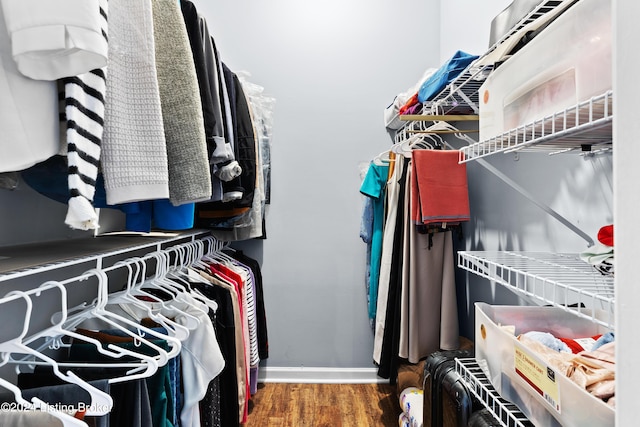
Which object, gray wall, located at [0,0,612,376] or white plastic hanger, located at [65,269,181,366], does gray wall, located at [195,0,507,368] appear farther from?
white plastic hanger, located at [65,269,181,366]

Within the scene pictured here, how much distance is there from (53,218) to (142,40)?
0.83m

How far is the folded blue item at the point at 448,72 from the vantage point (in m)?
1.63

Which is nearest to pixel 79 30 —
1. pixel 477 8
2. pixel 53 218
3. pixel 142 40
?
pixel 142 40

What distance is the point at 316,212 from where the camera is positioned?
108 inches

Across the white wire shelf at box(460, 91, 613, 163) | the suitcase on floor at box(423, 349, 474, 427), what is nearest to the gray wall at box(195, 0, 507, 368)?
the suitcase on floor at box(423, 349, 474, 427)

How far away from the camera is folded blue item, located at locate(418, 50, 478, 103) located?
163 cm

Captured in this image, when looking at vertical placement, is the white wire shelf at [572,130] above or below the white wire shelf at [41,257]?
above

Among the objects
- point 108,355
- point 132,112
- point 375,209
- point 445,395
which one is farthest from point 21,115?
point 375,209

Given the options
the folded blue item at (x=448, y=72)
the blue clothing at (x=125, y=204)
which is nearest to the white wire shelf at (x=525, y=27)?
the folded blue item at (x=448, y=72)

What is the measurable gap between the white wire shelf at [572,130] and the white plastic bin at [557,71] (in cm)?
2

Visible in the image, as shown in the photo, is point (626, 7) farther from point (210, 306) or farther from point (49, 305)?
point (49, 305)

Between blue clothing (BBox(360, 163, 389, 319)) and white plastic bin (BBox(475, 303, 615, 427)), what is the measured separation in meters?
1.37

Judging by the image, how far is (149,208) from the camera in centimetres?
117

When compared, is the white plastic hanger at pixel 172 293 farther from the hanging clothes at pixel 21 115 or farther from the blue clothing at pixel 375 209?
the blue clothing at pixel 375 209
